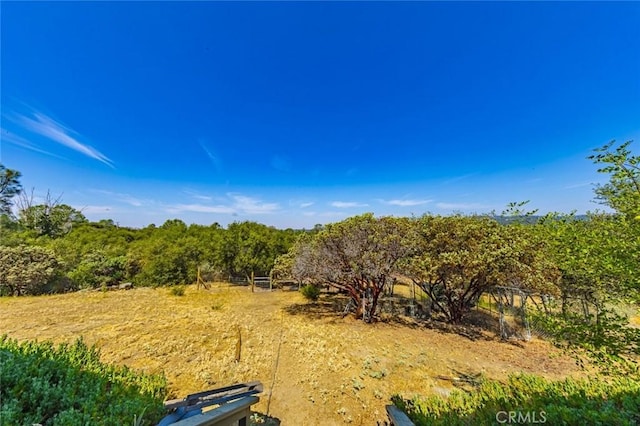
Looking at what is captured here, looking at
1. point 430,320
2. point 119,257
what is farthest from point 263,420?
point 119,257

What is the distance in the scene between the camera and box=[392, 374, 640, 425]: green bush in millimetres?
1858

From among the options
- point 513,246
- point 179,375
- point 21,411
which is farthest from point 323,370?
point 513,246

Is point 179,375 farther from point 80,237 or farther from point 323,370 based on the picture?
point 80,237

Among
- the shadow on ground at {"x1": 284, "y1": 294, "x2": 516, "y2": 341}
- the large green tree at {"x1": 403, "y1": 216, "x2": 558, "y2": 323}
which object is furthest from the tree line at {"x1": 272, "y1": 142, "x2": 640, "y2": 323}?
the shadow on ground at {"x1": 284, "y1": 294, "x2": 516, "y2": 341}

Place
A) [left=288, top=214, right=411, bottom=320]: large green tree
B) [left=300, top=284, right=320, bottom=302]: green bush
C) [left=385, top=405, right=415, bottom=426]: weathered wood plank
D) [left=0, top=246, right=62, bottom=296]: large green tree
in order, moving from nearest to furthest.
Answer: [left=385, top=405, right=415, bottom=426]: weathered wood plank
[left=288, top=214, right=411, bottom=320]: large green tree
[left=0, top=246, right=62, bottom=296]: large green tree
[left=300, top=284, right=320, bottom=302]: green bush

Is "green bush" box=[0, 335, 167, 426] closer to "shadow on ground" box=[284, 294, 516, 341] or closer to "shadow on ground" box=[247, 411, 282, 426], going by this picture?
"shadow on ground" box=[247, 411, 282, 426]

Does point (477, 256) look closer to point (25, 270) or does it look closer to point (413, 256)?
point (413, 256)

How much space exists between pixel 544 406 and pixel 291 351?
5679 mm

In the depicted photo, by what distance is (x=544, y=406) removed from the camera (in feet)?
7.55

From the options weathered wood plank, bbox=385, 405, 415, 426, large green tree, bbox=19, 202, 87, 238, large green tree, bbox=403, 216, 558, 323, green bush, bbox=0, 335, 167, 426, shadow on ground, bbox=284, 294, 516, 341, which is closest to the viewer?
green bush, bbox=0, 335, 167, 426

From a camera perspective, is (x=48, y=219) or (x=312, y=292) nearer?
(x=312, y=292)

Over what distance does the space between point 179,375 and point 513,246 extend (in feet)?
32.5

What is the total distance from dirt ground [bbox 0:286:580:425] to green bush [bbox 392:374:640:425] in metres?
1.90

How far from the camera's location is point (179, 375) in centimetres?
535
